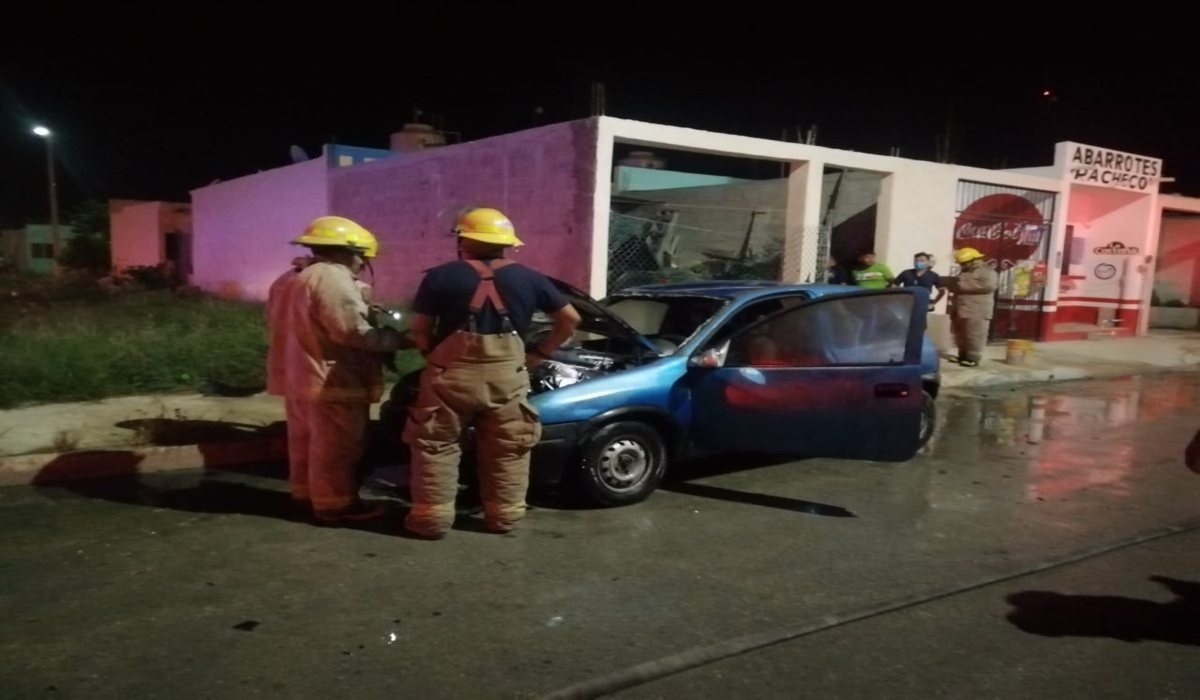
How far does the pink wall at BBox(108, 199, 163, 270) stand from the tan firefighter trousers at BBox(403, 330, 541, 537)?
30914 millimetres

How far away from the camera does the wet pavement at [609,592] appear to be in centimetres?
344

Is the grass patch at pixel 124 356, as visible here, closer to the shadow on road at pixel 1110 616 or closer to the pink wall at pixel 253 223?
the pink wall at pixel 253 223

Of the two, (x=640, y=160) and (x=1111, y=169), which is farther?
A: (x=640, y=160)

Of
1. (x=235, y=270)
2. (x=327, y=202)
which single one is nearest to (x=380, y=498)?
(x=327, y=202)

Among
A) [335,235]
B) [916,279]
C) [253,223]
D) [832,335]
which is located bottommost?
[832,335]

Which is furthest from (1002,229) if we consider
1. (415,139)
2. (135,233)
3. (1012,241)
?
(135,233)

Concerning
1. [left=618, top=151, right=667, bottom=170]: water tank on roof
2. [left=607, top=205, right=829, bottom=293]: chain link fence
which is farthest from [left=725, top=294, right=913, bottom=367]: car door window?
A: [left=618, top=151, right=667, bottom=170]: water tank on roof

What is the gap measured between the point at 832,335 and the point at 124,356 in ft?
21.6

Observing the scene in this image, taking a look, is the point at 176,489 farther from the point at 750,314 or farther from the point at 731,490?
the point at 750,314

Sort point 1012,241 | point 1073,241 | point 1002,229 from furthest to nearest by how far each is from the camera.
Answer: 1. point 1073,241
2. point 1012,241
3. point 1002,229

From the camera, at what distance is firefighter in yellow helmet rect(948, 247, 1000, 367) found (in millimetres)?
12430

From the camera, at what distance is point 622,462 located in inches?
223

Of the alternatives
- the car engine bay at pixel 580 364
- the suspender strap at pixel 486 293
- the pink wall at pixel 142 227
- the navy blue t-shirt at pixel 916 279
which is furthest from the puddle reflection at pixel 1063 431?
the pink wall at pixel 142 227

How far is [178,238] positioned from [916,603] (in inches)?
1233
